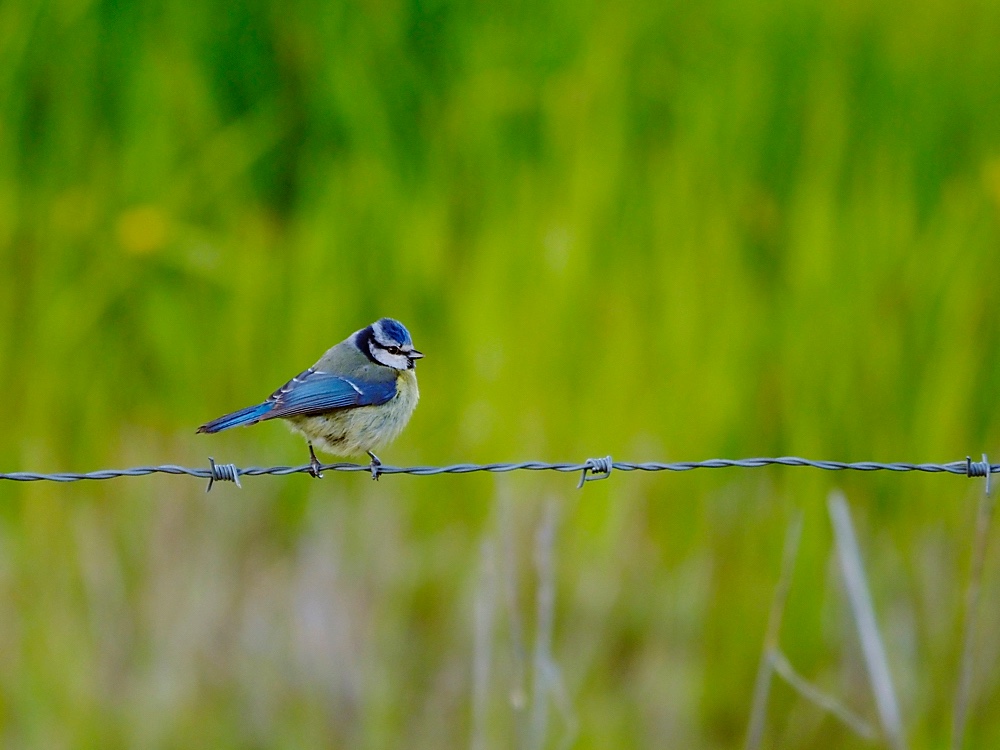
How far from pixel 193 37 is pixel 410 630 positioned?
226cm

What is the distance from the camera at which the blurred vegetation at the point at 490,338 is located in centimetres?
369

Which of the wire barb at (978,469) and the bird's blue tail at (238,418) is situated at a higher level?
the bird's blue tail at (238,418)

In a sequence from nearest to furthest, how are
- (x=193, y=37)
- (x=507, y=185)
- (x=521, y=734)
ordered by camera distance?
(x=521, y=734) → (x=507, y=185) → (x=193, y=37)

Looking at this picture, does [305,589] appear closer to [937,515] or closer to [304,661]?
[304,661]

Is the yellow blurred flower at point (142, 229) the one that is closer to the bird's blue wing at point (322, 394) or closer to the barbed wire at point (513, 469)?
the bird's blue wing at point (322, 394)

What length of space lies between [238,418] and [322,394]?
34cm

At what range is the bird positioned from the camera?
3092mm

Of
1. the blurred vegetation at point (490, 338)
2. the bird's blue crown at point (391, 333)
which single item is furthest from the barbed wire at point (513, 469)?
the blurred vegetation at point (490, 338)

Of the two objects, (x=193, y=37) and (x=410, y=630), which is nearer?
(x=410, y=630)

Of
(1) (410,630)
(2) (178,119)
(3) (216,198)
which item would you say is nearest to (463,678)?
(1) (410,630)

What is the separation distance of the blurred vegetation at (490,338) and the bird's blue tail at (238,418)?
89 centimetres

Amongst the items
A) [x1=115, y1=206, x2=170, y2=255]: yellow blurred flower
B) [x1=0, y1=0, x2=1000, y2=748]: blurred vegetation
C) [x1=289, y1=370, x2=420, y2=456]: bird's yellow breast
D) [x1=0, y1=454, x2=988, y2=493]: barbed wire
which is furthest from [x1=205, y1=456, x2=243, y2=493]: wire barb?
[x1=115, y1=206, x2=170, y2=255]: yellow blurred flower

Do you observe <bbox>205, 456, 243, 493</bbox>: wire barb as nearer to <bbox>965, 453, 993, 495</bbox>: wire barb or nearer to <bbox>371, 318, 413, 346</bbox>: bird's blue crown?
<bbox>371, 318, 413, 346</bbox>: bird's blue crown

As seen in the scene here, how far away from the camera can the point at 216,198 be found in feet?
14.5
